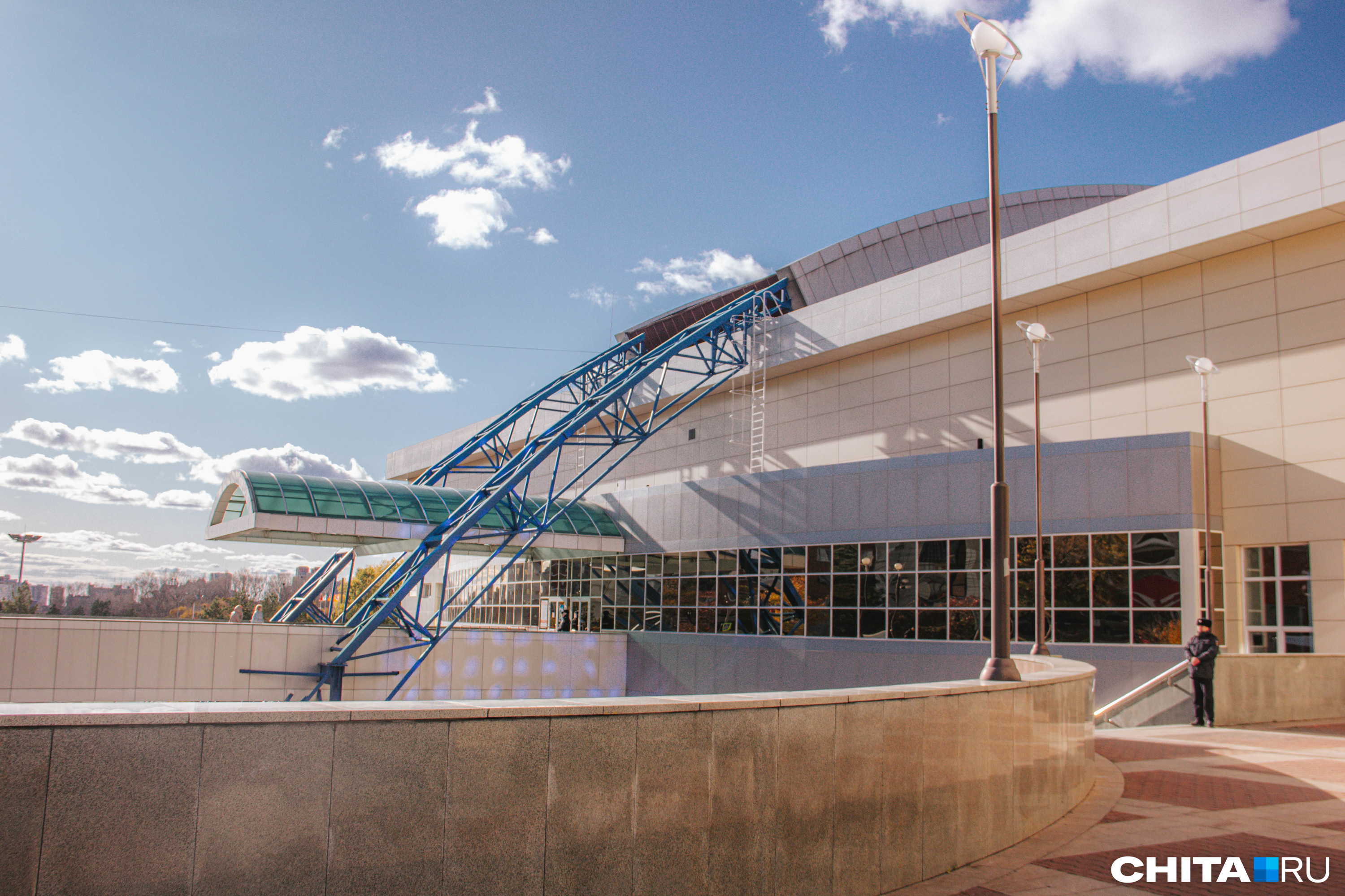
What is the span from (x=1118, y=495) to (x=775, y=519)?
1126cm

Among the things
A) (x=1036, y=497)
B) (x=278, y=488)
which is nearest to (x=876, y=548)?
(x=1036, y=497)

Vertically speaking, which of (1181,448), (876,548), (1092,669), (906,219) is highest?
(906,219)

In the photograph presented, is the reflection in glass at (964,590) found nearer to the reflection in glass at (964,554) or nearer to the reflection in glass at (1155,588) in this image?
the reflection in glass at (964,554)

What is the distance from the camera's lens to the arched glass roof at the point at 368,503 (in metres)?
32.2

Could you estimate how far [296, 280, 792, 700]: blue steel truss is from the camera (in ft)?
102

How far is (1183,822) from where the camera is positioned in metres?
9.92

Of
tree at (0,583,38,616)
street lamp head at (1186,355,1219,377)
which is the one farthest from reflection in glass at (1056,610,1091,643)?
tree at (0,583,38,616)

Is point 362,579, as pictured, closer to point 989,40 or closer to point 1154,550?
point 1154,550

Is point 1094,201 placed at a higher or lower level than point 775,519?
higher

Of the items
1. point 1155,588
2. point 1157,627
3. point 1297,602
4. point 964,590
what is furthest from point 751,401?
point 1297,602

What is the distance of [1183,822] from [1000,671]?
96.1 inches

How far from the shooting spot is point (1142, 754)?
1495 cm

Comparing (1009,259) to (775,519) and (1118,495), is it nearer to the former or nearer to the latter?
(1118,495)

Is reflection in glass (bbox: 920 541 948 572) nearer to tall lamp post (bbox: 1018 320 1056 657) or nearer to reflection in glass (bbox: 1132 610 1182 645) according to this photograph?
tall lamp post (bbox: 1018 320 1056 657)
